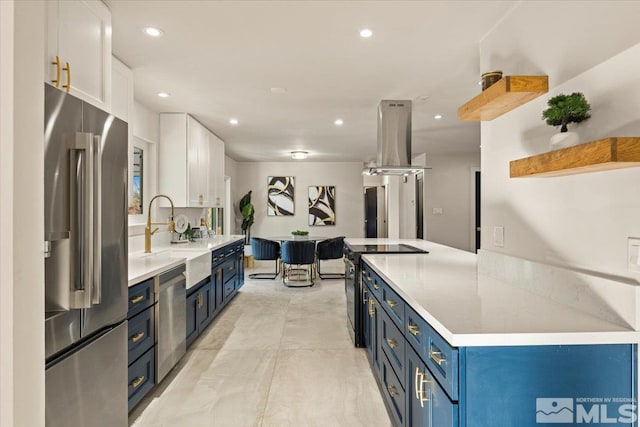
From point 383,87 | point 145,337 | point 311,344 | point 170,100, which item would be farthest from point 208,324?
point 383,87

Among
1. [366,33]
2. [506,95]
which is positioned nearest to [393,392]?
[506,95]

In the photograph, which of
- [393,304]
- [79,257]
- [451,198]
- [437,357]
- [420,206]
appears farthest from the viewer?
[420,206]

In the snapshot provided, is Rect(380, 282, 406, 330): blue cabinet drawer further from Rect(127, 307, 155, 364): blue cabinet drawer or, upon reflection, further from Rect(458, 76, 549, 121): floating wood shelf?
Rect(127, 307, 155, 364): blue cabinet drawer

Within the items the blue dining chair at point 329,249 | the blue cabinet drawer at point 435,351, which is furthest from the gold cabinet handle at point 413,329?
the blue dining chair at point 329,249

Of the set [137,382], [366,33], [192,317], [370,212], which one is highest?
[366,33]

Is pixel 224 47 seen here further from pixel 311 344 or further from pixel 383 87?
pixel 311 344

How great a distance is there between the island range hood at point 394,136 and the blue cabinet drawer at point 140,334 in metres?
2.58

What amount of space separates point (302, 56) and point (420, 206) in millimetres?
5949

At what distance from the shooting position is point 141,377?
2.40 m

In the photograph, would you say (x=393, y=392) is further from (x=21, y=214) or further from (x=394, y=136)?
(x=394, y=136)

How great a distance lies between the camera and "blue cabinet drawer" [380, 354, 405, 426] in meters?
1.89

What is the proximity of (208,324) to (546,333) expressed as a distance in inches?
135

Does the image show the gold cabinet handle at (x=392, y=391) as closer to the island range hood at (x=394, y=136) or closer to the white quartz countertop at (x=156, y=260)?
the white quartz countertop at (x=156, y=260)

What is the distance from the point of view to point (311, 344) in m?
3.57
